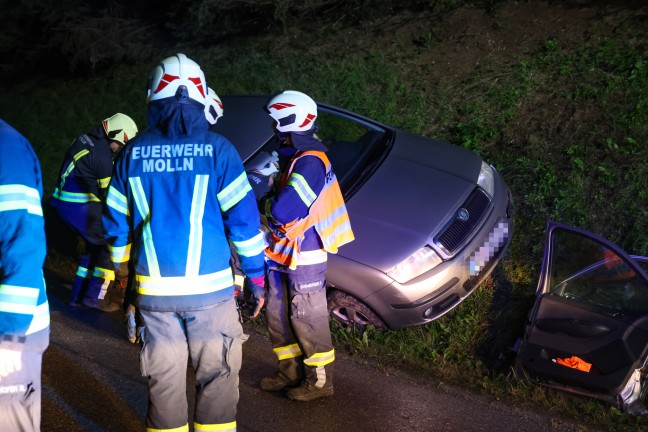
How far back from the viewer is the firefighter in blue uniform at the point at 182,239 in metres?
3.43

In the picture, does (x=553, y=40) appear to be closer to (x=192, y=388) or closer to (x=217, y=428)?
(x=192, y=388)

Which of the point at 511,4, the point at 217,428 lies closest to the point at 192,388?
the point at 217,428

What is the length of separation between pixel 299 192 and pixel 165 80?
3.22 feet

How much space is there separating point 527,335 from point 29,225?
2959 millimetres

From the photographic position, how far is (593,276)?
4.52 meters

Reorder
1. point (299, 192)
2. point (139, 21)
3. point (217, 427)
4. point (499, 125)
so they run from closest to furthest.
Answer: point (217, 427) < point (299, 192) < point (499, 125) < point (139, 21)

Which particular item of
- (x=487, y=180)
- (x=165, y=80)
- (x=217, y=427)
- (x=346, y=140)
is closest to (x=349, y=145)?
(x=346, y=140)

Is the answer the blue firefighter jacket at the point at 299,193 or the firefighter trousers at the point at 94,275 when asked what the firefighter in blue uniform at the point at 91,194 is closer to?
the firefighter trousers at the point at 94,275

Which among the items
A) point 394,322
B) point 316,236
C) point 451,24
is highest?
point 451,24

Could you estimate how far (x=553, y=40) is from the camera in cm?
859

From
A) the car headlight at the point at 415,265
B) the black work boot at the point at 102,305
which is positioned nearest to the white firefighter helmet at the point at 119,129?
the black work boot at the point at 102,305

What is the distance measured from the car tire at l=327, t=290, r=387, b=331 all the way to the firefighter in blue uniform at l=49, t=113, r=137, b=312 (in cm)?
189

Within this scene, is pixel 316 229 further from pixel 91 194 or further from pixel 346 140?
pixel 91 194

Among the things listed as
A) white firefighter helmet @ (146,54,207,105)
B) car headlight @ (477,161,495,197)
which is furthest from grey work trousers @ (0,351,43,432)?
car headlight @ (477,161,495,197)
